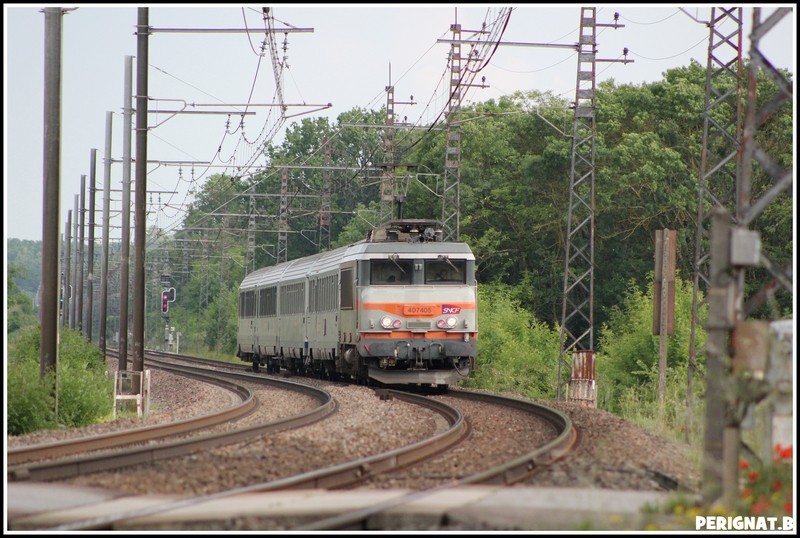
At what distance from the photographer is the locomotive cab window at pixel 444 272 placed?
85.3 feet

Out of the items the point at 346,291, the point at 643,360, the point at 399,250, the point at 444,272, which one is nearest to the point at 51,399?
the point at 399,250

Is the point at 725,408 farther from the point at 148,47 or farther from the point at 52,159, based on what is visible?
the point at 148,47

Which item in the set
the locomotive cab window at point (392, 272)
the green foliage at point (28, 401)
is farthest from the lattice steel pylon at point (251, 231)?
the green foliage at point (28, 401)

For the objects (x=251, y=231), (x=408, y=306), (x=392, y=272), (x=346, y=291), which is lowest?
(x=408, y=306)

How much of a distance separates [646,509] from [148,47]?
1870 cm

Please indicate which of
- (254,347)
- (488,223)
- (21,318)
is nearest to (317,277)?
(254,347)

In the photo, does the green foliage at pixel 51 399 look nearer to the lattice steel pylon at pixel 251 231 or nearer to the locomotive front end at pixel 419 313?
the locomotive front end at pixel 419 313

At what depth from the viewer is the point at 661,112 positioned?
163 feet

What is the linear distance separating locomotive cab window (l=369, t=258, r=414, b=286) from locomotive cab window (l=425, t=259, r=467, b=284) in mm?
400

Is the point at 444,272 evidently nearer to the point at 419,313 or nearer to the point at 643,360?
the point at 419,313

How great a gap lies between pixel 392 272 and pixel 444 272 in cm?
113

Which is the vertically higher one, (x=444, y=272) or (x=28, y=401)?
(x=444, y=272)

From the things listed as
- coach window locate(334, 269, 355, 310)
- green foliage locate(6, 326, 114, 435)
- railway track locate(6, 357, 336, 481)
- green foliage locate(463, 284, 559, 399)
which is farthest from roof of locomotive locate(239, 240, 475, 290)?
green foliage locate(463, 284, 559, 399)

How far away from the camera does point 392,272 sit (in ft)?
85.0
